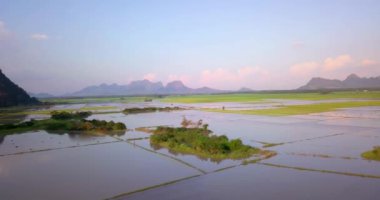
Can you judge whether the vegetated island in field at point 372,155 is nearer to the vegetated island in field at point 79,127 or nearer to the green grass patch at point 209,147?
the green grass patch at point 209,147

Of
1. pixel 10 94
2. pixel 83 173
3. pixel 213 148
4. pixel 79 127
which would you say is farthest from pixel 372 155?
pixel 10 94

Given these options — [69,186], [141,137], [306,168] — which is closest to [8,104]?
[141,137]

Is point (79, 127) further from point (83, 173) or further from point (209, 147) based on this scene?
point (209, 147)

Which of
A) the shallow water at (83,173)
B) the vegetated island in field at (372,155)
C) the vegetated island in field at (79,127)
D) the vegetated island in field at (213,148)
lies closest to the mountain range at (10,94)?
the vegetated island in field at (79,127)

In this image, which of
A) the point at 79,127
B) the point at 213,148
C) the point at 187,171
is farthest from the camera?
the point at 79,127

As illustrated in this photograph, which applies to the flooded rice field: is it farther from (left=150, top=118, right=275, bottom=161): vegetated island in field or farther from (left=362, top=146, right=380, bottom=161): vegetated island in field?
(left=150, top=118, right=275, bottom=161): vegetated island in field

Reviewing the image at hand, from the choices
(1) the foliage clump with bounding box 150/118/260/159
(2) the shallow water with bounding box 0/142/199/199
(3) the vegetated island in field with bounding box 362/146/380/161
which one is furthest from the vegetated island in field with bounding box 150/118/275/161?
(3) the vegetated island in field with bounding box 362/146/380/161

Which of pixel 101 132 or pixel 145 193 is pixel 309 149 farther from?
pixel 101 132
